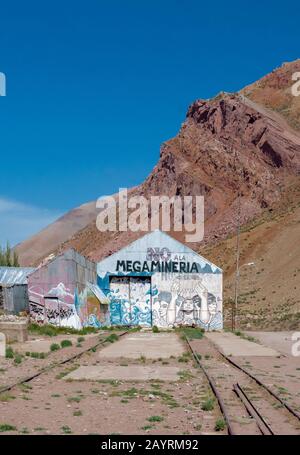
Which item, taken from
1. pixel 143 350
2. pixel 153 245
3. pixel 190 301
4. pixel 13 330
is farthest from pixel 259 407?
pixel 153 245

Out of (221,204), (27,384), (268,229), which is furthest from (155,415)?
(221,204)

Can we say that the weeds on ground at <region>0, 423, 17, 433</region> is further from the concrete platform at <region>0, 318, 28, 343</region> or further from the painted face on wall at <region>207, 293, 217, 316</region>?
the painted face on wall at <region>207, 293, 217, 316</region>

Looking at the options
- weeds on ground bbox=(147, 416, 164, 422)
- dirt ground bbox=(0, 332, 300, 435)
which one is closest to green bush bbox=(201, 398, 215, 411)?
dirt ground bbox=(0, 332, 300, 435)

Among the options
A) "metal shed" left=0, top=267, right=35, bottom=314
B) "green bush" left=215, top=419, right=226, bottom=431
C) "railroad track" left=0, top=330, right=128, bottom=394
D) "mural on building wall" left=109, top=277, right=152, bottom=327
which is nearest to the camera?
"green bush" left=215, top=419, right=226, bottom=431

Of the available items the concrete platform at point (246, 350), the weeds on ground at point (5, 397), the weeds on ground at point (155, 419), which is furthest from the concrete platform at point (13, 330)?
the weeds on ground at point (155, 419)

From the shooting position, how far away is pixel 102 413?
11680 millimetres

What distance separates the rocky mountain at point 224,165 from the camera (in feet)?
332

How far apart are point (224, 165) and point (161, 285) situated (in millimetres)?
61180

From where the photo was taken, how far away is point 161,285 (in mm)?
49031

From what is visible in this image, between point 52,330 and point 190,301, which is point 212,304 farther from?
point 52,330

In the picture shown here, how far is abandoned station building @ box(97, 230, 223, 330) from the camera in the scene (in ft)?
160

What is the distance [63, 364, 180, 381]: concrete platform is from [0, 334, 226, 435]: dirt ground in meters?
0.35

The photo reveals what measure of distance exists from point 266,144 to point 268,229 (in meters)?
26.0

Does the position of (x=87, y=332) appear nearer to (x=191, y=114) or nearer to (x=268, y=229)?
(x=268, y=229)
